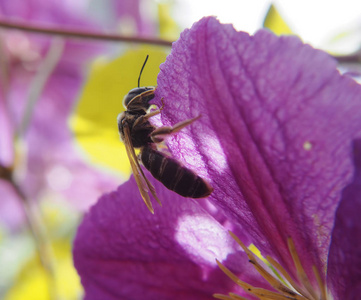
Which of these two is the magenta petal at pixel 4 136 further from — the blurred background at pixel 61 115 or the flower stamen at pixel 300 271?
the flower stamen at pixel 300 271

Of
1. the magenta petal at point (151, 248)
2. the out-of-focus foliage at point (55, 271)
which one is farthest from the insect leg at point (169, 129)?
the out-of-focus foliage at point (55, 271)

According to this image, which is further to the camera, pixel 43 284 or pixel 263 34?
pixel 43 284

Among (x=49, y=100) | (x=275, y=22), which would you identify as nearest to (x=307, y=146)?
(x=275, y=22)

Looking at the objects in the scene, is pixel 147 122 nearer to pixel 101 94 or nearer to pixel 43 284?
pixel 101 94

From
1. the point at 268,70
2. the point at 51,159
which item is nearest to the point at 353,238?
the point at 268,70

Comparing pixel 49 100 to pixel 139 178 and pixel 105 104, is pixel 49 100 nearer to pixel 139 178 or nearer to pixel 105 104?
pixel 105 104

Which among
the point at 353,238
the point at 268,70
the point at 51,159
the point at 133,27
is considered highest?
the point at 268,70

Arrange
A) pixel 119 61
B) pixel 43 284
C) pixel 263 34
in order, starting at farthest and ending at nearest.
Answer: pixel 43 284 → pixel 119 61 → pixel 263 34
